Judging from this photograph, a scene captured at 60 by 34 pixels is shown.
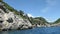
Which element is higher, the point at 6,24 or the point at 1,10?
the point at 1,10

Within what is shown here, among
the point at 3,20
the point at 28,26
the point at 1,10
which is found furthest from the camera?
the point at 28,26

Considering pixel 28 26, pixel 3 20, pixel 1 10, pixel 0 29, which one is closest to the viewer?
pixel 0 29

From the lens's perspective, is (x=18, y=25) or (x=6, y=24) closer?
(x=6, y=24)

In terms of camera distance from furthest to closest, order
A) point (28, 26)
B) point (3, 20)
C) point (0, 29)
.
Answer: point (28, 26) < point (3, 20) < point (0, 29)

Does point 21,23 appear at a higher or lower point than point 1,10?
lower

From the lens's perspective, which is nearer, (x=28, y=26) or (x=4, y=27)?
(x=4, y=27)

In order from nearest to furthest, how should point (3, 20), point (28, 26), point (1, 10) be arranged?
point (3, 20) < point (1, 10) < point (28, 26)

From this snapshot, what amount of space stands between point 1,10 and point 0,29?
2245cm

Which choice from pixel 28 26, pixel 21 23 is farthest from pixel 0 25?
pixel 28 26

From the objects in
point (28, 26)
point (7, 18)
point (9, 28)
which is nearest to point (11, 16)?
point (7, 18)

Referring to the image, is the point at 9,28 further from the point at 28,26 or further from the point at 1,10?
the point at 28,26

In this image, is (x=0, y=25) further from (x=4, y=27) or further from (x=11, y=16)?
(x=11, y=16)

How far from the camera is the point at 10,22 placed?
142m

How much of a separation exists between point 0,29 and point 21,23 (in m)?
25.6
